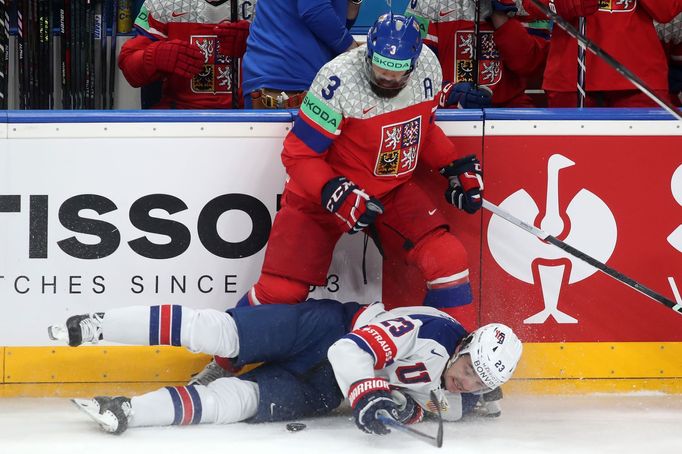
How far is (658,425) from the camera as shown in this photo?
12.6ft

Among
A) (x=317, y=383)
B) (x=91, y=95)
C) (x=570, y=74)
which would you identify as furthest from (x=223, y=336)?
(x=91, y=95)

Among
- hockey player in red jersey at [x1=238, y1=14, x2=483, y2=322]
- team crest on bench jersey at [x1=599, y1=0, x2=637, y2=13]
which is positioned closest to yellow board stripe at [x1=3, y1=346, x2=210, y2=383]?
hockey player in red jersey at [x1=238, y1=14, x2=483, y2=322]

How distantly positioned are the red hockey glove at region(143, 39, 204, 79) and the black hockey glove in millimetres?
2146

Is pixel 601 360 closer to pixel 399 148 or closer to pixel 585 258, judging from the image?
pixel 585 258

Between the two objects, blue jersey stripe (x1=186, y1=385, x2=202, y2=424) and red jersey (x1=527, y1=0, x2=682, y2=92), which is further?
red jersey (x1=527, y1=0, x2=682, y2=92)

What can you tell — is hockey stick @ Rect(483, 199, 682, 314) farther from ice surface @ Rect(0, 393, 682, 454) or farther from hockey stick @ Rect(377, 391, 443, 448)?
hockey stick @ Rect(377, 391, 443, 448)

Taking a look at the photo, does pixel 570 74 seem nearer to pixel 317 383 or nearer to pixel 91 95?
pixel 317 383

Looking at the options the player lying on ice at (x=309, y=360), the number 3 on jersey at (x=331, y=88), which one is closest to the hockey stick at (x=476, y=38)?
the number 3 on jersey at (x=331, y=88)

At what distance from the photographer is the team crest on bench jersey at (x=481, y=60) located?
5.23 m

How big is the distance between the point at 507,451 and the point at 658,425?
615 mm

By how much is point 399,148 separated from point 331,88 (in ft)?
1.05

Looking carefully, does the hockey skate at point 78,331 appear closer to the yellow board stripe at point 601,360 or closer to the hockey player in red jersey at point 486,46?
the yellow board stripe at point 601,360

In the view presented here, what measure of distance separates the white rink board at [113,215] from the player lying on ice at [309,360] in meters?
0.49

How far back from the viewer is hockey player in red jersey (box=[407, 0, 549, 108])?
5.10 metres
